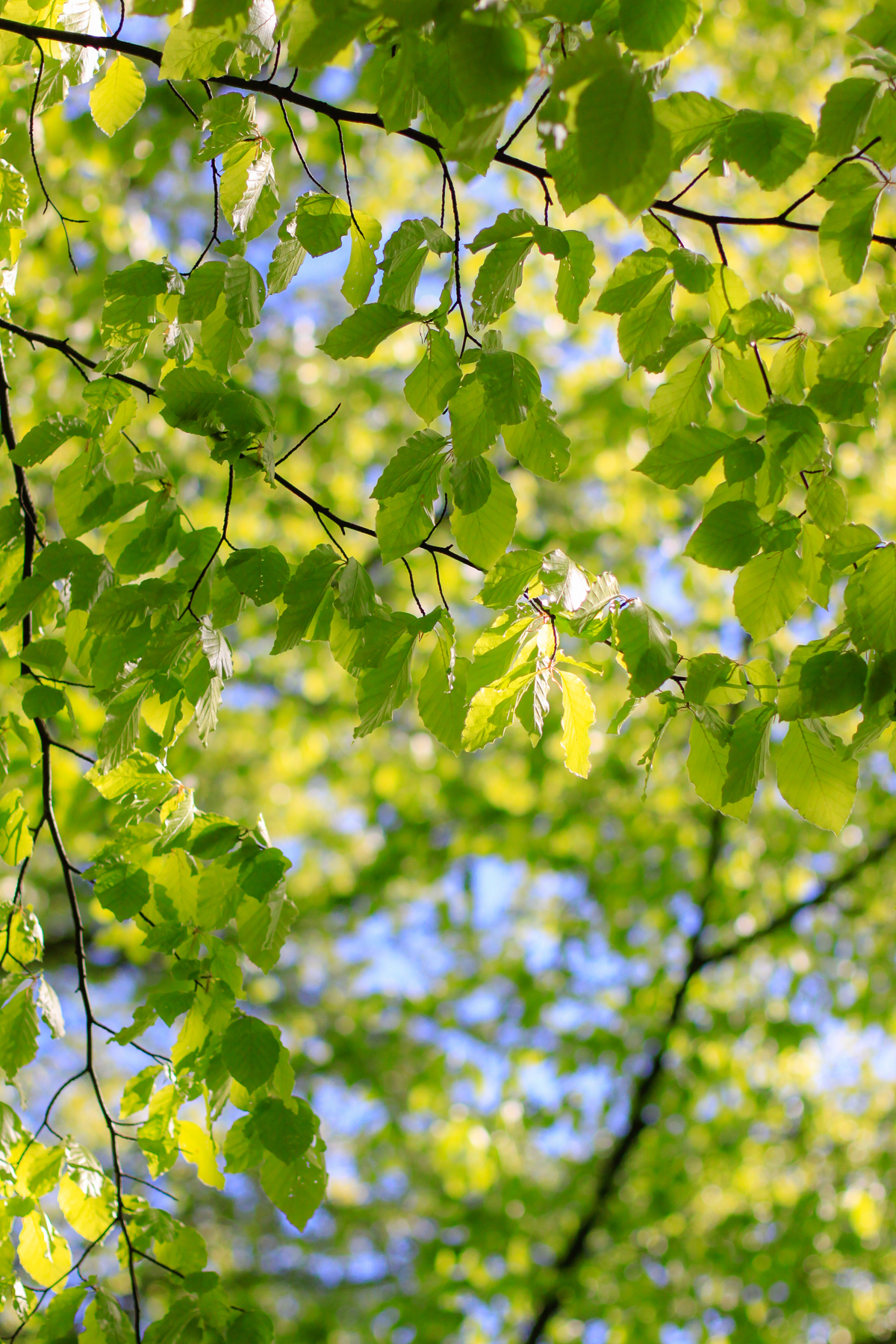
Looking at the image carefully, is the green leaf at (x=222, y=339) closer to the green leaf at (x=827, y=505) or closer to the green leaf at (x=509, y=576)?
the green leaf at (x=509, y=576)

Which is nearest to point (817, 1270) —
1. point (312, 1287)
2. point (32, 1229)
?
point (312, 1287)

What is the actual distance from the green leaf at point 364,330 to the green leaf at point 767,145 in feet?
1.37

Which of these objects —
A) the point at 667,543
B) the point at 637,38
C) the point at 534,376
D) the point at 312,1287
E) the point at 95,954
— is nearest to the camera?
the point at 637,38

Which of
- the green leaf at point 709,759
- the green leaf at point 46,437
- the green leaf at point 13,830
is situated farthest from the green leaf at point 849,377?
the green leaf at point 13,830

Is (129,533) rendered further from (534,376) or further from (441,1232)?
(441,1232)

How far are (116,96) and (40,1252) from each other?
5.97ft

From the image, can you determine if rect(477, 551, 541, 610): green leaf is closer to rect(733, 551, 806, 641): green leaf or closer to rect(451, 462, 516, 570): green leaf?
rect(451, 462, 516, 570): green leaf

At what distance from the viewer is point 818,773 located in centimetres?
132

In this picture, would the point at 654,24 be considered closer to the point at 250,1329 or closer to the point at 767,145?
the point at 767,145

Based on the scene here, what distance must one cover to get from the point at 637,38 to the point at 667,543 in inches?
203

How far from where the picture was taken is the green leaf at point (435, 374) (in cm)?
131

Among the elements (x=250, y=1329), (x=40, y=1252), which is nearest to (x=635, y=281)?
(x=250, y=1329)

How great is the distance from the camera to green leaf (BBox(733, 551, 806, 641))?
132 cm

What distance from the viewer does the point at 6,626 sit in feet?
4.76
